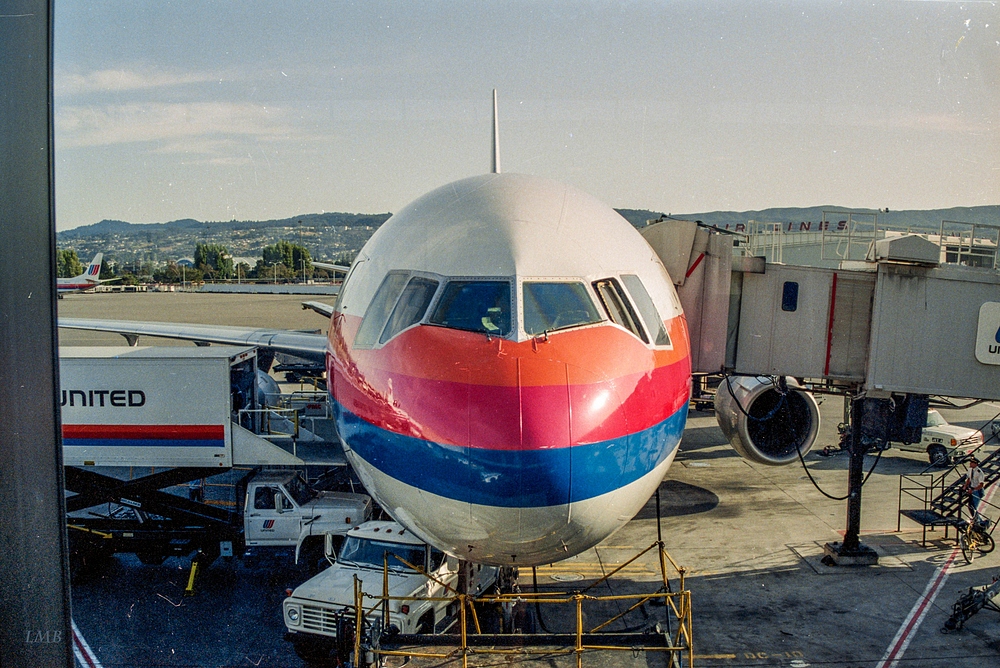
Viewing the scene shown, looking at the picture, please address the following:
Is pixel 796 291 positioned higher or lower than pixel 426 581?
higher

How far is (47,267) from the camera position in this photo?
4.79 m

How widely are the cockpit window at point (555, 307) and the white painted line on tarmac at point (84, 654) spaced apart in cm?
776

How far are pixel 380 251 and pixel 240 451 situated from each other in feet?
23.2

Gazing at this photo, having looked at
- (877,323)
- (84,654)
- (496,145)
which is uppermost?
(496,145)

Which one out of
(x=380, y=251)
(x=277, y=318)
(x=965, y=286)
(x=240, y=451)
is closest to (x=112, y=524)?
(x=240, y=451)

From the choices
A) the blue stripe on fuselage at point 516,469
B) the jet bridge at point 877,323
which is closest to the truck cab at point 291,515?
the jet bridge at point 877,323

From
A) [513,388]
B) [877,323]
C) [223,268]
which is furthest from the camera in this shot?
[223,268]

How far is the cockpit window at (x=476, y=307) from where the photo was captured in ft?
18.0

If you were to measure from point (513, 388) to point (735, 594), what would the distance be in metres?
8.16

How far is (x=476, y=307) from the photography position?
222 inches

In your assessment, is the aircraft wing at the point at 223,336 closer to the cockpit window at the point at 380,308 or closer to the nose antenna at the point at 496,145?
the nose antenna at the point at 496,145

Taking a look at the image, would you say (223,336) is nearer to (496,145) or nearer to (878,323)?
(496,145)

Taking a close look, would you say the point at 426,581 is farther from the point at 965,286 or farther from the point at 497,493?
the point at 965,286

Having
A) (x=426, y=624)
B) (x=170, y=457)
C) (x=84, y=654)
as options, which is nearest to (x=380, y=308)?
(x=426, y=624)
